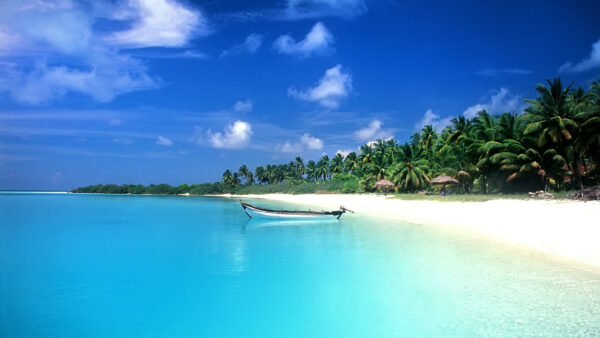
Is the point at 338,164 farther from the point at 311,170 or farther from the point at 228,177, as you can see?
the point at 228,177

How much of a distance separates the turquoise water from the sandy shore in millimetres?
1091

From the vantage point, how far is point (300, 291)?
25.9 feet

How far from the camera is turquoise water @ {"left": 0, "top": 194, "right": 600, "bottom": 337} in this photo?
5918mm

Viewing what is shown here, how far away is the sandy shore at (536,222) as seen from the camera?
1038cm

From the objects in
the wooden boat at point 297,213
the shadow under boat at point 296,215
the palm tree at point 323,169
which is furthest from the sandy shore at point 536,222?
the palm tree at point 323,169

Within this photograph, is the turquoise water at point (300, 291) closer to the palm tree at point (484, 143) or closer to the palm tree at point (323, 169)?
the palm tree at point (484, 143)

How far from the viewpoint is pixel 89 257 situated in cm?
1254

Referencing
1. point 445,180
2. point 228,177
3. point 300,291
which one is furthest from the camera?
point 228,177

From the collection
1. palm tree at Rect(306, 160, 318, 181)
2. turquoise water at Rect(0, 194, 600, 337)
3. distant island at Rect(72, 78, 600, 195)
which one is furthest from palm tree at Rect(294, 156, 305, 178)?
turquoise water at Rect(0, 194, 600, 337)

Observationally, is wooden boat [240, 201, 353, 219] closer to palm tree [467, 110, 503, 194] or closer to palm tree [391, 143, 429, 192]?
palm tree [467, 110, 503, 194]

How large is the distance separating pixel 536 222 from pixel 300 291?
451 inches

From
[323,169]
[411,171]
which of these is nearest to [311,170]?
[323,169]

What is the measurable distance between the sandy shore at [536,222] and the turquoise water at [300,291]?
42.9 inches

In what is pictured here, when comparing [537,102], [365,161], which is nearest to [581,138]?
[537,102]
